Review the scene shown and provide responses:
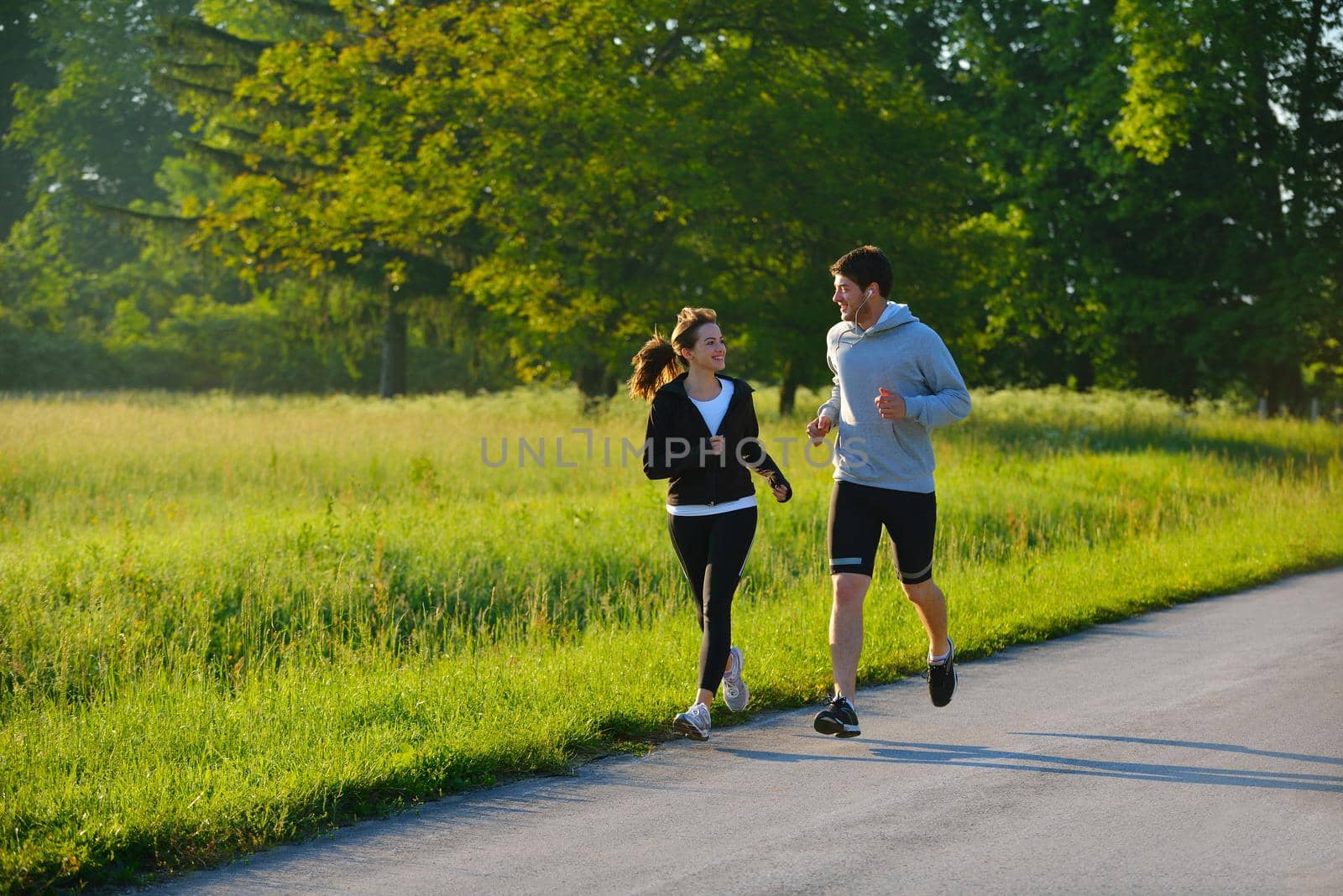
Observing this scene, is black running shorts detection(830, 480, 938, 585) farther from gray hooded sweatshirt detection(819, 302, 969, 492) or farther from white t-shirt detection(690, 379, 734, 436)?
white t-shirt detection(690, 379, 734, 436)

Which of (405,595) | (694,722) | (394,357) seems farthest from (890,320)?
(394,357)

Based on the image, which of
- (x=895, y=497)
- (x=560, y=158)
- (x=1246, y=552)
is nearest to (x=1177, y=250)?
(x=560, y=158)

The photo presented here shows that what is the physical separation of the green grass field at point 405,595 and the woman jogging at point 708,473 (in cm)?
58

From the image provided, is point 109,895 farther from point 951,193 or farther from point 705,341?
point 951,193

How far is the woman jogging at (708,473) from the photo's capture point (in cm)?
645

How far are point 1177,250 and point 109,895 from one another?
37.8m

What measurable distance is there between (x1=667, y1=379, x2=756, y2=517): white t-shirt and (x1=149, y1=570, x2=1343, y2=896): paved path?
1.04 meters

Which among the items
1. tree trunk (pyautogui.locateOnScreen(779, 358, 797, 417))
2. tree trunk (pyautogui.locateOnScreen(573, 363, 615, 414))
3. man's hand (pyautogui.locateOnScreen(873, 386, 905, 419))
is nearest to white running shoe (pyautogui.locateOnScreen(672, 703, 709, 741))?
man's hand (pyautogui.locateOnScreen(873, 386, 905, 419))

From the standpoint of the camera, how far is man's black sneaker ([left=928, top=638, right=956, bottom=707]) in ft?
22.2

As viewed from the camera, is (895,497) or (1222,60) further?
(1222,60)

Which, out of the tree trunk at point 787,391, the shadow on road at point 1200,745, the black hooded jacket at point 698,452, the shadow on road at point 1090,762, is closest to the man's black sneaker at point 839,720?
the shadow on road at point 1090,762

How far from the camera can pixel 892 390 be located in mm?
6352

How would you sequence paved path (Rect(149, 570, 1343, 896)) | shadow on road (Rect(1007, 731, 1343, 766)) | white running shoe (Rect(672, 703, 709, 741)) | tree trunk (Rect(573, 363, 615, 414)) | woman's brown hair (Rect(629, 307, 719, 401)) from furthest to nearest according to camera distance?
tree trunk (Rect(573, 363, 615, 414)), woman's brown hair (Rect(629, 307, 719, 401)), white running shoe (Rect(672, 703, 709, 741)), shadow on road (Rect(1007, 731, 1343, 766)), paved path (Rect(149, 570, 1343, 896))

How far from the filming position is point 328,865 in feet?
15.3
